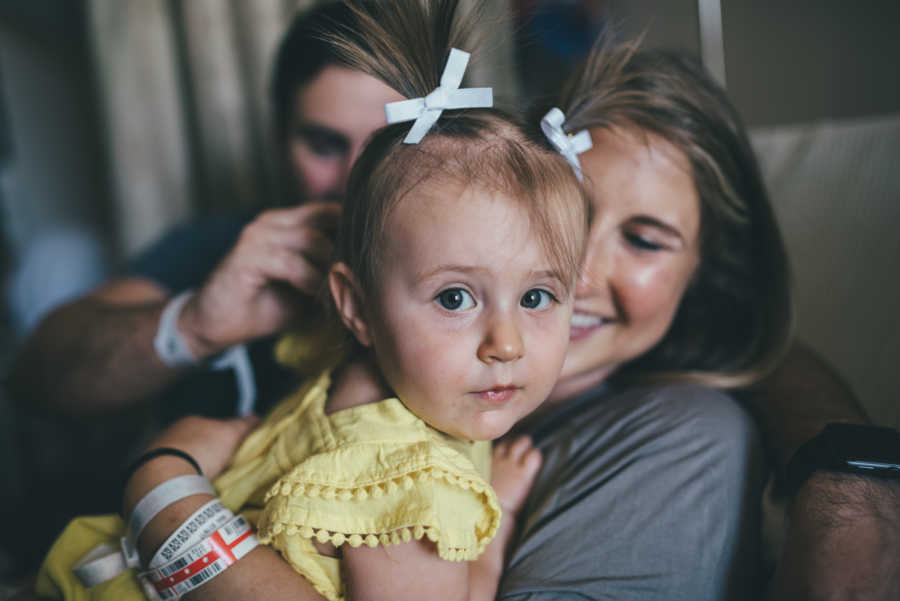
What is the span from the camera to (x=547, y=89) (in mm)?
1434

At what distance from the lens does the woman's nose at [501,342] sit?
733 millimetres

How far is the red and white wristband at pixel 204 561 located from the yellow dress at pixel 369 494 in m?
0.05

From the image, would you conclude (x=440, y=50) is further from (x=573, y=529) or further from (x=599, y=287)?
(x=573, y=529)

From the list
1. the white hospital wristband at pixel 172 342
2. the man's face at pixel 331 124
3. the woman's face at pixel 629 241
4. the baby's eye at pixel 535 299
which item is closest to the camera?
the baby's eye at pixel 535 299

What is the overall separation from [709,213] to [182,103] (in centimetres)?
196

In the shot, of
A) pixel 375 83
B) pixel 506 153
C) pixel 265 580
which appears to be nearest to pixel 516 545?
pixel 265 580

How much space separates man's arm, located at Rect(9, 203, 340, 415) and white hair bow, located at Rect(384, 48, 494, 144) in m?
0.37

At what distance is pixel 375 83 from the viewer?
1434mm

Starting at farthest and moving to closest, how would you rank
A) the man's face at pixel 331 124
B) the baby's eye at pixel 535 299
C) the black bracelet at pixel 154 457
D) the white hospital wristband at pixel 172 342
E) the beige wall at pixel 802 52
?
1. the beige wall at pixel 802 52
2. the man's face at pixel 331 124
3. the white hospital wristband at pixel 172 342
4. the black bracelet at pixel 154 457
5. the baby's eye at pixel 535 299

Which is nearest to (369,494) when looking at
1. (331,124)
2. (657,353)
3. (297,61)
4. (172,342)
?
(172,342)

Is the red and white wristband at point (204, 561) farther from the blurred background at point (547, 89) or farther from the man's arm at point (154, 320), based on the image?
the blurred background at point (547, 89)

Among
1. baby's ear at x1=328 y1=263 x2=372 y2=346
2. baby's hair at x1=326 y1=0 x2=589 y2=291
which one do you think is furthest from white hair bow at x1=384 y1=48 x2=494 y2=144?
baby's ear at x1=328 y1=263 x2=372 y2=346

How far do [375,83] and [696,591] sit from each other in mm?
1190

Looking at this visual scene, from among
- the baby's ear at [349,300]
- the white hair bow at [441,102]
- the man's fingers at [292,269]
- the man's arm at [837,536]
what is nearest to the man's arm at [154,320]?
the man's fingers at [292,269]
